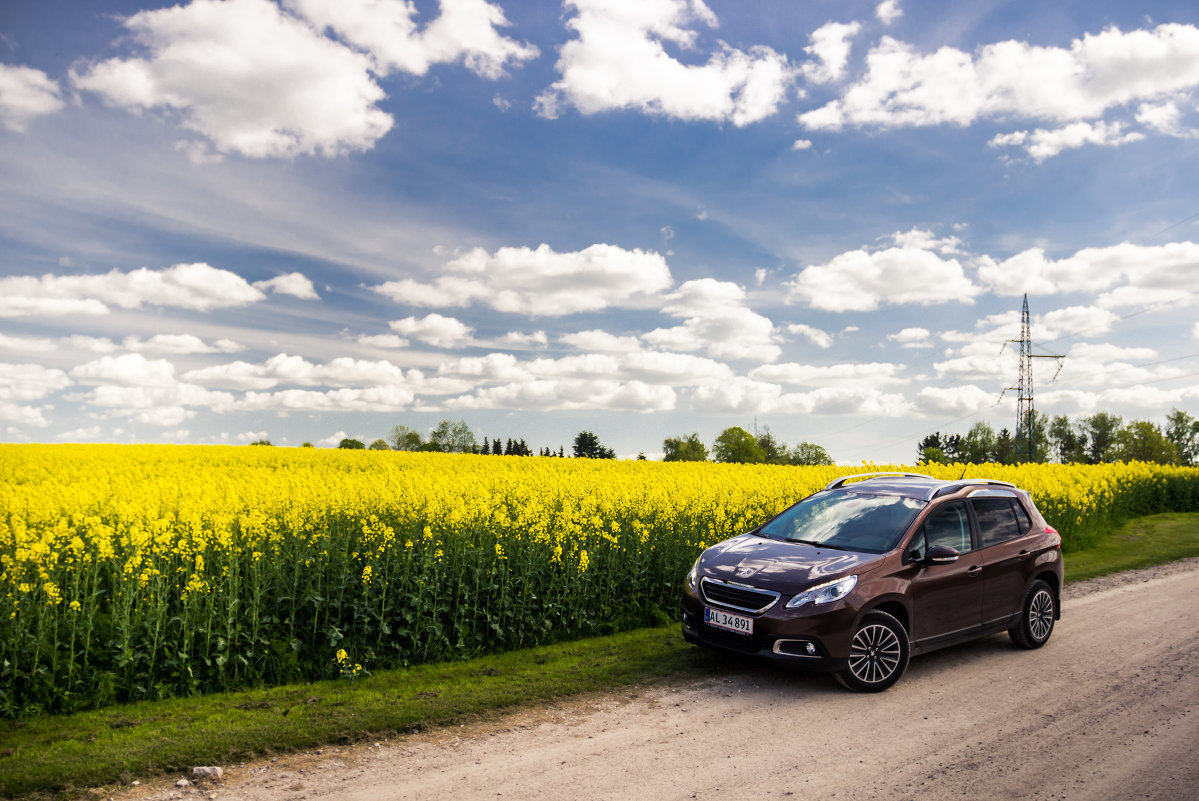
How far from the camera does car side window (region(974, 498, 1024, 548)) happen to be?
28.8 ft

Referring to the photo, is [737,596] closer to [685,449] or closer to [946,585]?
[946,585]

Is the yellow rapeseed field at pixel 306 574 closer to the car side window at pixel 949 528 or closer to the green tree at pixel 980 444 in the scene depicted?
the car side window at pixel 949 528

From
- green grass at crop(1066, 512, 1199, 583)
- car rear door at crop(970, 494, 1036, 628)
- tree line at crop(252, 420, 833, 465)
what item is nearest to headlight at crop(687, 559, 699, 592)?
car rear door at crop(970, 494, 1036, 628)

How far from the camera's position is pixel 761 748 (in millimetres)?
5855

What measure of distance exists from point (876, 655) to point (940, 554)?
4.11 ft

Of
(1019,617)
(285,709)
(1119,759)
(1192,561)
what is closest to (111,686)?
(285,709)

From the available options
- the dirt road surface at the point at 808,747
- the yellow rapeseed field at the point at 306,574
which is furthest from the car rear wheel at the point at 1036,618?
the yellow rapeseed field at the point at 306,574

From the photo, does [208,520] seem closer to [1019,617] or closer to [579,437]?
[1019,617]

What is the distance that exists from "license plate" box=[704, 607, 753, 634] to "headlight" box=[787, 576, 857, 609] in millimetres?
458

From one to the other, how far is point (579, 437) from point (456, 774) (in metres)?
108

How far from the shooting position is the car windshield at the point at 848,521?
7.98 metres

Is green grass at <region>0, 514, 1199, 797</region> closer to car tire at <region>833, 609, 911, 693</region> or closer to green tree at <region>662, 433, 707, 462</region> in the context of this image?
car tire at <region>833, 609, 911, 693</region>

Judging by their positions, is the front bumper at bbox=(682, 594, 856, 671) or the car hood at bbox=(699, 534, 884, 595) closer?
the front bumper at bbox=(682, 594, 856, 671)

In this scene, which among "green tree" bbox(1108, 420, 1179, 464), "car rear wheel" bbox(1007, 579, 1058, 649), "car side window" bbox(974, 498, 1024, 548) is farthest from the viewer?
"green tree" bbox(1108, 420, 1179, 464)
